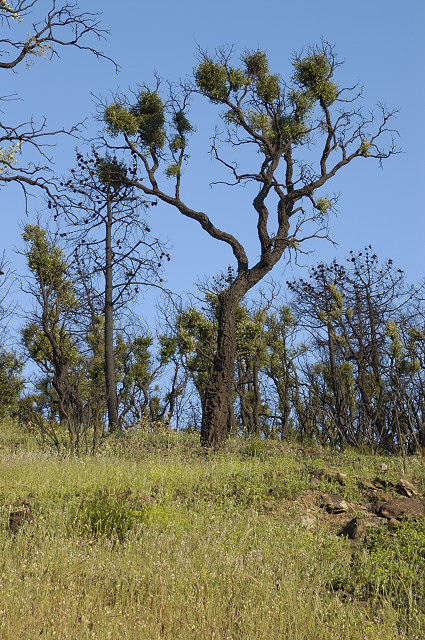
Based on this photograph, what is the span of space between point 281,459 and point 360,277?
1512cm

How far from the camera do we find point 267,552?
6.54m

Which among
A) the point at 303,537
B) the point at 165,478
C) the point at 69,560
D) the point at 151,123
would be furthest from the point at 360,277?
the point at 69,560

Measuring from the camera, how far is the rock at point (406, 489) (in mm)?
9773

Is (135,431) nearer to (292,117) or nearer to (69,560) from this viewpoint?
(292,117)

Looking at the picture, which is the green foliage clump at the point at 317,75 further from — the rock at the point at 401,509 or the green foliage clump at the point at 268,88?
the rock at the point at 401,509

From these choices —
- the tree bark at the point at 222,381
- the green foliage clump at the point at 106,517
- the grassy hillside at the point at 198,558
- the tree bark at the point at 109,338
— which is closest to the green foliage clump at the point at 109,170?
the tree bark at the point at 109,338

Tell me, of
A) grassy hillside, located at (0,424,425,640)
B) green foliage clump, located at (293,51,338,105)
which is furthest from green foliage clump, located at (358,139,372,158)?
grassy hillside, located at (0,424,425,640)

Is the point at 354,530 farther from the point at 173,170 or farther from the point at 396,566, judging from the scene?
the point at 173,170

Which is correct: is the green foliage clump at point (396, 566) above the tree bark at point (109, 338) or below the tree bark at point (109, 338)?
below

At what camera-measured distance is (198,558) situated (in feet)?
20.3

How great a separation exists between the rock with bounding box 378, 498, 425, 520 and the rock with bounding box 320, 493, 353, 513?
1.48 feet

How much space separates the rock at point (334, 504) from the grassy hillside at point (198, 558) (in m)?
0.09

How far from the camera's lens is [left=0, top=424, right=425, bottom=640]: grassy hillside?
4977mm

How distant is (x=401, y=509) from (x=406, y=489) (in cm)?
139
